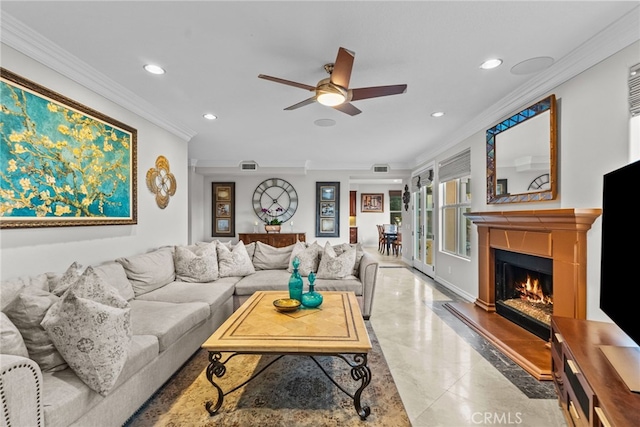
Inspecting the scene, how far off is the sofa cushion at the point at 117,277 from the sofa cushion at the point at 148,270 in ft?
0.22

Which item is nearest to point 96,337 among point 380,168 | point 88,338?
point 88,338

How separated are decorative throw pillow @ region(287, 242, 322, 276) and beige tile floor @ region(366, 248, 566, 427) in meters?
0.99

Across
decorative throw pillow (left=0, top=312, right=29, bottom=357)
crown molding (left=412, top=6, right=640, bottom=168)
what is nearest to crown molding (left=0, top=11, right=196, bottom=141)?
decorative throw pillow (left=0, top=312, right=29, bottom=357)

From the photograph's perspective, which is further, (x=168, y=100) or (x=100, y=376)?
(x=168, y=100)

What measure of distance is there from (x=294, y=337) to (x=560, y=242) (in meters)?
2.34

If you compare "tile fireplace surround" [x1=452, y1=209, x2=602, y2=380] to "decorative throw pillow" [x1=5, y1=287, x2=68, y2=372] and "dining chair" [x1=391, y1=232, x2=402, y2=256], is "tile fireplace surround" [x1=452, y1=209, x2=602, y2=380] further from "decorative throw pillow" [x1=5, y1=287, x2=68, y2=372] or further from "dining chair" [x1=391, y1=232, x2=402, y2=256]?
"dining chair" [x1=391, y1=232, x2=402, y2=256]

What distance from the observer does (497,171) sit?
333cm

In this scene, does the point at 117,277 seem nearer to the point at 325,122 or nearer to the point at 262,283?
the point at 262,283

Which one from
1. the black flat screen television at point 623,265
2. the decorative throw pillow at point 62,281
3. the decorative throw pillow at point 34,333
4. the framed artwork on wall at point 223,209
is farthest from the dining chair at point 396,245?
the decorative throw pillow at point 34,333

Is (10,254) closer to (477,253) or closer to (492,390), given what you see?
(492,390)

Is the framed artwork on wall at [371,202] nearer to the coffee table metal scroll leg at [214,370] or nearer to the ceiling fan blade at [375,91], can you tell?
the ceiling fan blade at [375,91]

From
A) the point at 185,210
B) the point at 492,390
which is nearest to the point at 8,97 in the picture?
the point at 185,210

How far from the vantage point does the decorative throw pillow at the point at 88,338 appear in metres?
1.37

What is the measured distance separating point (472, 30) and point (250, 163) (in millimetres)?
5406
